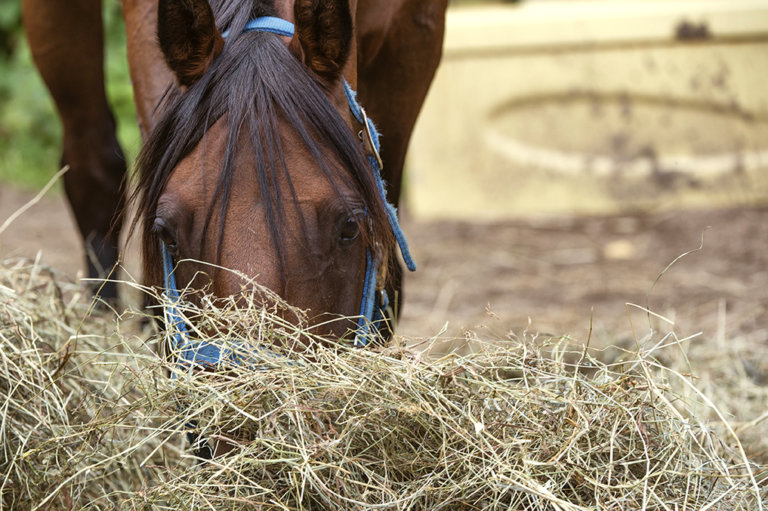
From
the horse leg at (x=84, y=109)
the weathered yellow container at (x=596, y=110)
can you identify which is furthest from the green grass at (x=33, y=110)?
the horse leg at (x=84, y=109)

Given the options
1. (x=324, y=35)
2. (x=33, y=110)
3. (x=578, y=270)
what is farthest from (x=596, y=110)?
(x=33, y=110)

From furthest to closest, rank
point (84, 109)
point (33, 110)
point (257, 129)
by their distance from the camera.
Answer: point (33, 110), point (84, 109), point (257, 129)

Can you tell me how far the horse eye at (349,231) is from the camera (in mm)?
1625

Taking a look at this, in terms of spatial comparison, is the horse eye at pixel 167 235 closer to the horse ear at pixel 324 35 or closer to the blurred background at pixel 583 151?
the horse ear at pixel 324 35

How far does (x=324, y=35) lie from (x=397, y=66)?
28.0 inches

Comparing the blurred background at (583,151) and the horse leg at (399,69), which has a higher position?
the horse leg at (399,69)

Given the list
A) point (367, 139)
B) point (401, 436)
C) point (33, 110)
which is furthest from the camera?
point (33, 110)

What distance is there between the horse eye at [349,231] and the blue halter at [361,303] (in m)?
0.12

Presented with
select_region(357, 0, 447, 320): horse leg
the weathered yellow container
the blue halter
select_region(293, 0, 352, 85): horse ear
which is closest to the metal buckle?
the blue halter

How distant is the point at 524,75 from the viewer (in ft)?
18.4

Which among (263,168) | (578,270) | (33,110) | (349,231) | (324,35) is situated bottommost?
(578,270)

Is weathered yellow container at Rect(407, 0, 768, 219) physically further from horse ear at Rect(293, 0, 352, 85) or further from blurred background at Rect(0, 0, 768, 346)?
A: horse ear at Rect(293, 0, 352, 85)

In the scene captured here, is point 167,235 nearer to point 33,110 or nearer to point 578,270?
point 578,270

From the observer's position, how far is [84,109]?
2930 millimetres
